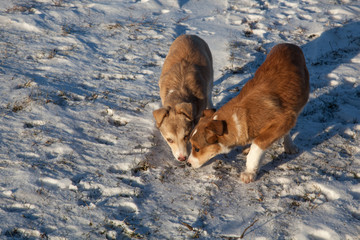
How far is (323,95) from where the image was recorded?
21.1 ft

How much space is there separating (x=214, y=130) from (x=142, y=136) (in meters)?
1.60

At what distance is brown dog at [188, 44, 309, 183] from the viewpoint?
14.4ft

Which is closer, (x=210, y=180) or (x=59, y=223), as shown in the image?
(x=59, y=223)

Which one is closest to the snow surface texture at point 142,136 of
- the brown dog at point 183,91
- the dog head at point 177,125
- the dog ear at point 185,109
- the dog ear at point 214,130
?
the dog head at point 177,125

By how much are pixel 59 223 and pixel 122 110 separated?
9.08ft

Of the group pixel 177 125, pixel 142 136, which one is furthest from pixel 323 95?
pixel 142 136

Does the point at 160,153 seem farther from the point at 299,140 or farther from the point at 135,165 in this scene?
the point at 299,140

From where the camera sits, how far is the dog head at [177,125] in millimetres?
4931

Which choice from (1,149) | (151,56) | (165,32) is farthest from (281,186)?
(165,32)

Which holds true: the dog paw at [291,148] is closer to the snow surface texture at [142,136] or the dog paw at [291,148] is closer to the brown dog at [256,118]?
the snow surface texture at [142,136]

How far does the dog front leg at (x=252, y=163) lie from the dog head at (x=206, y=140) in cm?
40

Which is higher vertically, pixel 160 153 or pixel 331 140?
pixel 331 140

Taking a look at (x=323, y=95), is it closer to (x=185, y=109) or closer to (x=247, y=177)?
(x=247, y=177)

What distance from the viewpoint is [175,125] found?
4.96 meters
